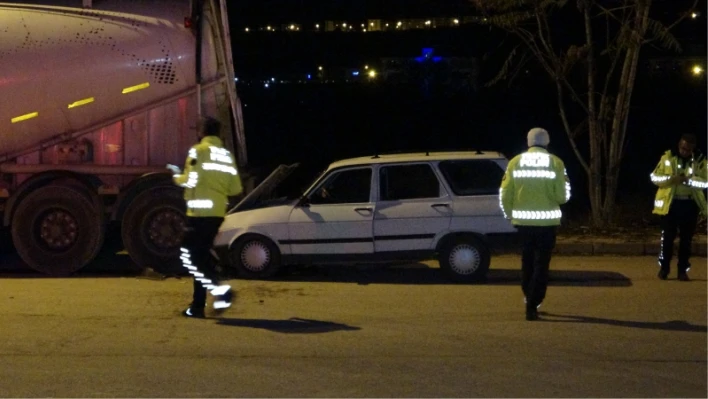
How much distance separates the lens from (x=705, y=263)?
12.4 m

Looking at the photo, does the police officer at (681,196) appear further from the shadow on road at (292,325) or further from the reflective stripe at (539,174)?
the shadow on road at (292,325)

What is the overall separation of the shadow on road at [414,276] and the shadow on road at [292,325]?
225cm

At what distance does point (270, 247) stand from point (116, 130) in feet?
8.01

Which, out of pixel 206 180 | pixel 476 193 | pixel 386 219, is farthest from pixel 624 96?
pixel 206 180

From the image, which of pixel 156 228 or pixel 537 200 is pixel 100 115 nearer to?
pixel 156 228

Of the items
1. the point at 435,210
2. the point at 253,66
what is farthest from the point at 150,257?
the point at 253,66

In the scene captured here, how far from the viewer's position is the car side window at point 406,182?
10.9 meters

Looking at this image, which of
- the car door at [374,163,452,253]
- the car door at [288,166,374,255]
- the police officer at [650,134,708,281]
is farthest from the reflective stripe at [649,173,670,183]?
the car door at [288,166,374,255]

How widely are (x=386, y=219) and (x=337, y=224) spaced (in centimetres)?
55

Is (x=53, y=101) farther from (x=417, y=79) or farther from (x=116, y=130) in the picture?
(x=417, y=79)

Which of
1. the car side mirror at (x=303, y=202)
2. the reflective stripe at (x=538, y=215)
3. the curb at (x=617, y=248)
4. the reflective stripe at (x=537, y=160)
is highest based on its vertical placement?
the reflective stripe at (x=537, y=160)

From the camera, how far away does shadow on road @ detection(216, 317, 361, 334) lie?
8.41 meters

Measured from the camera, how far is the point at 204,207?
8859mm

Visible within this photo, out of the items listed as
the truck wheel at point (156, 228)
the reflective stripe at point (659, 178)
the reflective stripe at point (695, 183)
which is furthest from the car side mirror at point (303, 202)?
the reflective stripe at point (695, 183)
